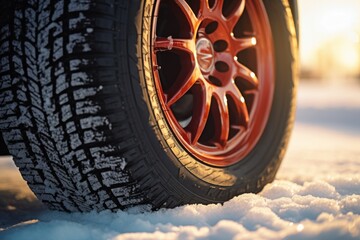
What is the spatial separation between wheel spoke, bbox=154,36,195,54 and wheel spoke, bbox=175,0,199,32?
6 cm

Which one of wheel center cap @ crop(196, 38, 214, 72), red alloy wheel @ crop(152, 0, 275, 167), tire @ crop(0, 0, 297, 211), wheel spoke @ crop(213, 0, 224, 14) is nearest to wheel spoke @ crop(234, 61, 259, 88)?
red alloy wheel @ crop(152, 0, 275, 167)

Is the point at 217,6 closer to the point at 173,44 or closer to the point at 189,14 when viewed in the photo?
the point at 189,14

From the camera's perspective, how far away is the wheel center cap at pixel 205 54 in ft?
5.06

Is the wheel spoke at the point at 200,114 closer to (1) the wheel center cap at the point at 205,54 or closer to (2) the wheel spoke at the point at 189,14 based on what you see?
(1) the wheel center cap at the point at 205,54

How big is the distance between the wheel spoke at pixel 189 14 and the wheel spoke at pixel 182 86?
152mm

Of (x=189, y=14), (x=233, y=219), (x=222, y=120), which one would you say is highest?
(x=189, y=14)

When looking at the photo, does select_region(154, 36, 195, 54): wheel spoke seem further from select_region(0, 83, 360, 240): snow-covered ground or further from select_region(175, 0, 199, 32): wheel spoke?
select_region(0, 83, 360, 240): snow-covered ground

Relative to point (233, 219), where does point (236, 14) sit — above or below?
above

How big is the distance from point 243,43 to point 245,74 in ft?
0.43

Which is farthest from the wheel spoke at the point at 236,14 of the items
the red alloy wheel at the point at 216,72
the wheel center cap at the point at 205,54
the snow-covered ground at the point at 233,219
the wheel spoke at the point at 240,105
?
the snow-covered ground at the point at 233,219

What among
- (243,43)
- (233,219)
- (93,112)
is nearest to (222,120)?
(243,43)

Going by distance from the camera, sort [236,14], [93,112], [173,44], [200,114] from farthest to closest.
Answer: [236,14]
[200,114]
[173,44]
[93,112]

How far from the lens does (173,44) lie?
1366 millimetres

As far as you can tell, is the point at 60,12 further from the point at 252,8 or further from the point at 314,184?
the point at 314,184
